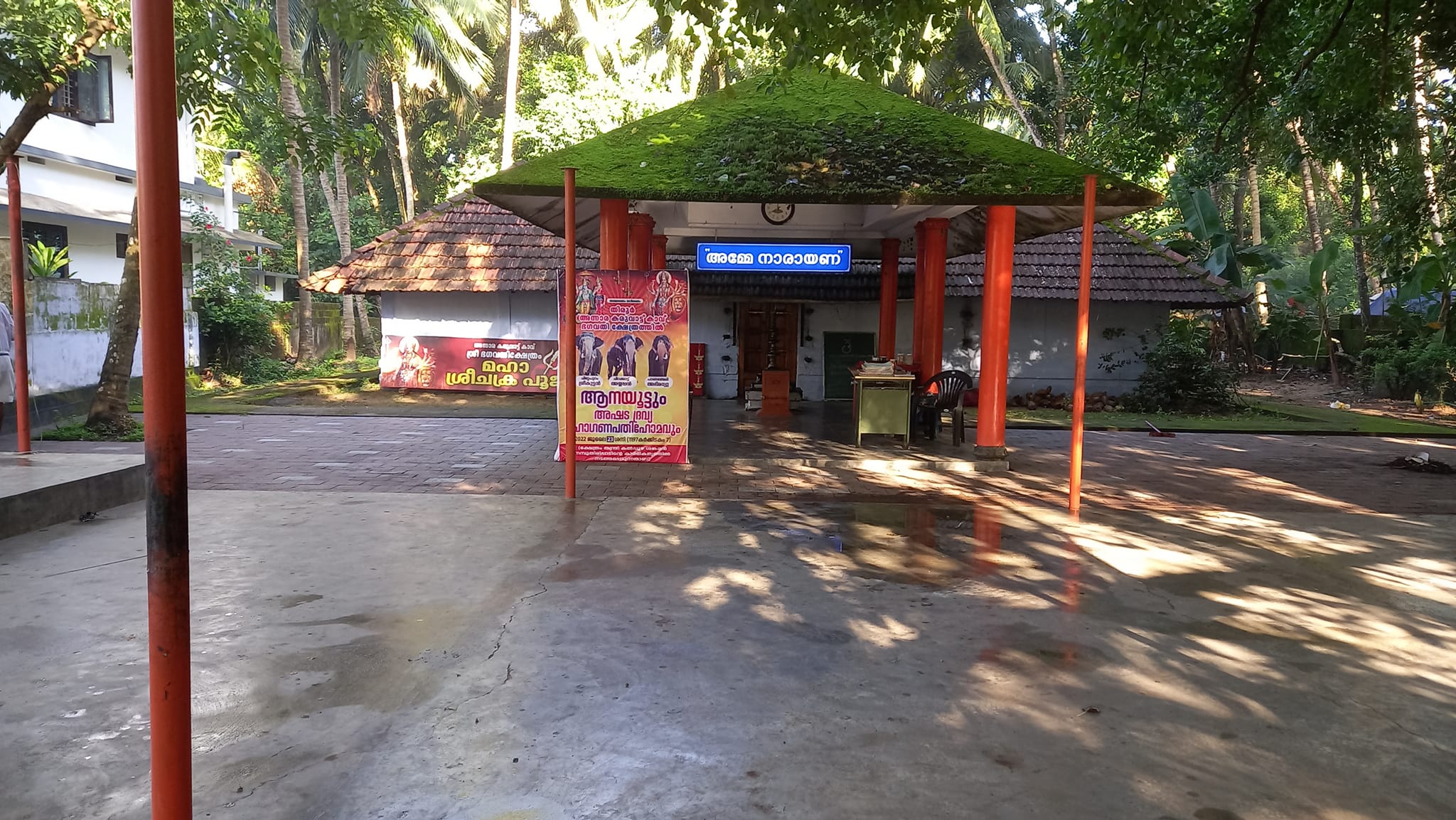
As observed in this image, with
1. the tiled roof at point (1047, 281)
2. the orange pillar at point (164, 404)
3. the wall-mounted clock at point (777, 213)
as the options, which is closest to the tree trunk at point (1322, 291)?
the tiled roof at point (1047, 281)

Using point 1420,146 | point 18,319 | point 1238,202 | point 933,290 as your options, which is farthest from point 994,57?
point 18,319

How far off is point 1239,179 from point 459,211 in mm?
21888

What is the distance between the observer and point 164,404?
2.24 metres

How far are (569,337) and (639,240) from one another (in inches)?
181

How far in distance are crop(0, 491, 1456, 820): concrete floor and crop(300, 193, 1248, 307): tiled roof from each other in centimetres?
1107

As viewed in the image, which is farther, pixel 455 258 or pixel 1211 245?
pixel 1211 245

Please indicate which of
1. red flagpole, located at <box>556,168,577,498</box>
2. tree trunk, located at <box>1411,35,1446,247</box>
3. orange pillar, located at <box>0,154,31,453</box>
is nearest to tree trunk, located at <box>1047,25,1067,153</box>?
tree trunk, located at <box>1411,35,1446,247</box>

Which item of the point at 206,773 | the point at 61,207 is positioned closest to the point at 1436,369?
the point at 206,773

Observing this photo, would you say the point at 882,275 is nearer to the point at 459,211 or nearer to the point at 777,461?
the point at 777,461

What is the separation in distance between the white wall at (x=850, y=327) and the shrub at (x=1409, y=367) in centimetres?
526

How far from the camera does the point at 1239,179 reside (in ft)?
87.6

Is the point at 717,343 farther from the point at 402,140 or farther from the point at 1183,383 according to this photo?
the point at 402,140

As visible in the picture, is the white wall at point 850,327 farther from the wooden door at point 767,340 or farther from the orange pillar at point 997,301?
the orange pillar at point 997,301

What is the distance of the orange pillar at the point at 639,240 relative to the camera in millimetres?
12531
